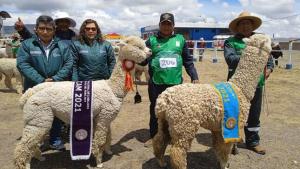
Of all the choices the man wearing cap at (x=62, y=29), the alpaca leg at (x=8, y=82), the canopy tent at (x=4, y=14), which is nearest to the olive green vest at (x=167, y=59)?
the man wearing cap at (x=62, y=29)

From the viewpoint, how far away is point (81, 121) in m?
4.11

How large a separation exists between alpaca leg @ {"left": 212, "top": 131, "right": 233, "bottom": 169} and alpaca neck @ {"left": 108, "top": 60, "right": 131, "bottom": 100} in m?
1.40

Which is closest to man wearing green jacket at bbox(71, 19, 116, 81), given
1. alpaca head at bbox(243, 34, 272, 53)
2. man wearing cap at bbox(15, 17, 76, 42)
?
man wearing cap at bbox(15, 17, 76, 42)

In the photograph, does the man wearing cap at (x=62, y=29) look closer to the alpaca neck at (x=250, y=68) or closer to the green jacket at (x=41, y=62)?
the green jacket at (x=41, y=62)

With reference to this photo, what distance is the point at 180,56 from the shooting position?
481 cm

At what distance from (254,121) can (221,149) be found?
3.74 ft

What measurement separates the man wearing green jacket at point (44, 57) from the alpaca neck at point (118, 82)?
0.70 meters

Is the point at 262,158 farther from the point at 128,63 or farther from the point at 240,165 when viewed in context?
the point at 128,63

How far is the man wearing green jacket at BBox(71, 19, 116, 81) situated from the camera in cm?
451

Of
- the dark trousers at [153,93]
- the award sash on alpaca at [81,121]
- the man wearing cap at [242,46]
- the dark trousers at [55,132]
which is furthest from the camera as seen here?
the dark trousers at [55,132]

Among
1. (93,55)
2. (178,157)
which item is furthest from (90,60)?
(178,157)

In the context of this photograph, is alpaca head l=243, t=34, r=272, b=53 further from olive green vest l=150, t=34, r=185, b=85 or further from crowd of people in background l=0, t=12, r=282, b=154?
olive green vest l=150, t=34, r=185, b=85

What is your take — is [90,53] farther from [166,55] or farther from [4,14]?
[4,14]

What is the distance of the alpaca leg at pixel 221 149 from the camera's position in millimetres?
4211
